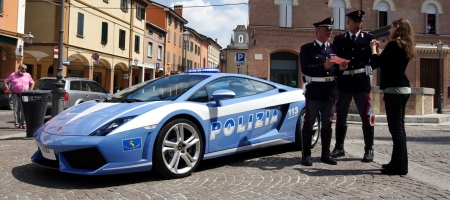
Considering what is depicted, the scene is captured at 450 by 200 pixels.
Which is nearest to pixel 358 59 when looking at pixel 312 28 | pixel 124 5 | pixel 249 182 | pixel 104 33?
pixel 249 182

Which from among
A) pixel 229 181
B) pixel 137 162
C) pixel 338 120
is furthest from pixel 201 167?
pixel 338 120

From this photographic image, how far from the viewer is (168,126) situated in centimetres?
407

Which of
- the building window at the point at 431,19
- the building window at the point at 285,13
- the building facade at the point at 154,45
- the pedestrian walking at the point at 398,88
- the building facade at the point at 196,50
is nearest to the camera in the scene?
the pedestrian walking at the point at 398,88

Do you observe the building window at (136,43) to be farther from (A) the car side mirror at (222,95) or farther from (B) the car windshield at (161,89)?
(A) the car side mirror at (222,95)

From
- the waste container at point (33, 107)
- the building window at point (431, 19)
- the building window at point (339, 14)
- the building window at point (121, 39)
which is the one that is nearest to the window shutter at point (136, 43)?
the building window at point (121, 39)

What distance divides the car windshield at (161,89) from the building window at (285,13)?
70.2 feet

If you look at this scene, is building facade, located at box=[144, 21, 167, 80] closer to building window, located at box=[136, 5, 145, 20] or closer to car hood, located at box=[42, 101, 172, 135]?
building window, located at box=[136, 5, 145, 20]

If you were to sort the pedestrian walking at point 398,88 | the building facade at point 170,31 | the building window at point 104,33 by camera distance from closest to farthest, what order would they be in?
the pedestrian walking at point 398,88 → the building window at point 104,33 → the building facade at point 170,31

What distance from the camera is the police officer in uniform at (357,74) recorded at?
16.2 ft

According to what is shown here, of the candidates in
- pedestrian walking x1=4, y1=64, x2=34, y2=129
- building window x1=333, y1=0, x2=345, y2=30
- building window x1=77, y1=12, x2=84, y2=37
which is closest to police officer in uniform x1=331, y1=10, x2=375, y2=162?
pedestrian walking x1=4, y1=64, x2=34, y2=129

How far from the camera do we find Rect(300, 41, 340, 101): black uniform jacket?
15.7ft

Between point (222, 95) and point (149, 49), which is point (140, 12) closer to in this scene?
point (149, 49)

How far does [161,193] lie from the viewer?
362 cm

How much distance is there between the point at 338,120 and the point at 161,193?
2.80 meters
